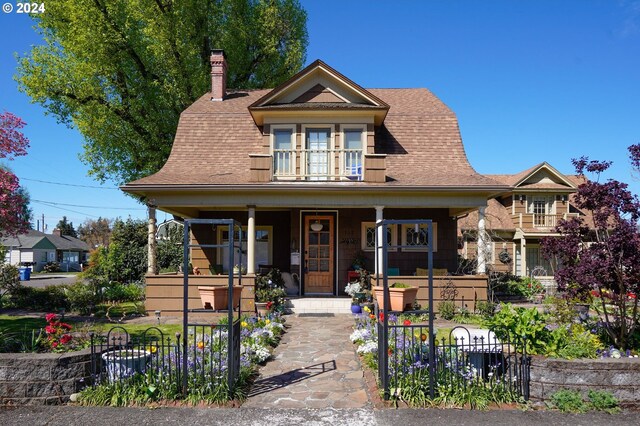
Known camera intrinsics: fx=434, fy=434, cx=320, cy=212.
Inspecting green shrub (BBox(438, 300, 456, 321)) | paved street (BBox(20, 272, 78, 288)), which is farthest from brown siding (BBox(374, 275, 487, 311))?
paved street (BBox(20, 272, 78, 288))

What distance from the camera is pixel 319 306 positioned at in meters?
12.3

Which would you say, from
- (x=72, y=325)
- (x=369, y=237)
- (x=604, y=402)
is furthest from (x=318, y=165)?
(x=604, y=402)

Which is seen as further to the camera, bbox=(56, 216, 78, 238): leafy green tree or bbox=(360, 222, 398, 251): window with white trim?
bbox=(56, 216, 78, 238): leafy green tree

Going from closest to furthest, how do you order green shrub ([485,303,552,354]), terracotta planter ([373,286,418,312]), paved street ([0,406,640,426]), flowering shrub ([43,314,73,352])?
paved street ([0,406,640,426]) → green shrub ([485,303,552,354]) → flowering shrub ([43,314,73,352]) → terracotta planter ([373,286,418,312])

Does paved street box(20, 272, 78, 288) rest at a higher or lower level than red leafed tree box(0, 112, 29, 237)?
lower

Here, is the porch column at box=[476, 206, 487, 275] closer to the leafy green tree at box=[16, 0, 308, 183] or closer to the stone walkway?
the stone walkway

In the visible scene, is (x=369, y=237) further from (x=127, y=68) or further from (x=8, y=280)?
(x=127, y=68)

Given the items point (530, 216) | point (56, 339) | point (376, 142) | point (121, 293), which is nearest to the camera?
point (56, 339)

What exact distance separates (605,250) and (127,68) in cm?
2018

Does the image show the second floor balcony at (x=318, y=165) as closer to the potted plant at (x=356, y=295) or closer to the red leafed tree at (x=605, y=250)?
the potted plant at (x=356, y=295)

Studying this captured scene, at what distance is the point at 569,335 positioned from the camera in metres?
6.33

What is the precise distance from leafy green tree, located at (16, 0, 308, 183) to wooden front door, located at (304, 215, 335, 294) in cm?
998

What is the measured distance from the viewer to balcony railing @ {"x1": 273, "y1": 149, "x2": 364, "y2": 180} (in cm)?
1341

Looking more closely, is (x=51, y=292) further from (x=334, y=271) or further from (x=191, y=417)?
(x=191, y=417)
